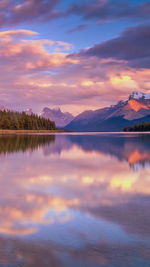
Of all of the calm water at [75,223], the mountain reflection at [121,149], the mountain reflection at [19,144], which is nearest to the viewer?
the calm water at [75,223]

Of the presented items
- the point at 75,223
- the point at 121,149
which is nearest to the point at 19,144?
the point at 121,149

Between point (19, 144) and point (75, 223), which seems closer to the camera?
point (75, 223)

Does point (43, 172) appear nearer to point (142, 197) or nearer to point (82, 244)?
point (142, 197)

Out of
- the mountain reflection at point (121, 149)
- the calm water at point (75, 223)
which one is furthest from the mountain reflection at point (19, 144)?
the calm water at point (75, 223)

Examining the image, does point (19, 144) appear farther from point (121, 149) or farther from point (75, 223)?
point (75, 223)

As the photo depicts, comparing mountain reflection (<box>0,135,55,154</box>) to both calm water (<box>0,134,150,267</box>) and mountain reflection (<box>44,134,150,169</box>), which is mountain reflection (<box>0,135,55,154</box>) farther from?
calm water (<box>0,134,150,267</box>)

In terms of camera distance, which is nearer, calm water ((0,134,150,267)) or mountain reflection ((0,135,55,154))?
calm water ((0,134,150,267))

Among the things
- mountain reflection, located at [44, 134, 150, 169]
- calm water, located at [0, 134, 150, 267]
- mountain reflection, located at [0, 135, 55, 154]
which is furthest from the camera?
mountain reflection, located at [0, 135, 55, 154]

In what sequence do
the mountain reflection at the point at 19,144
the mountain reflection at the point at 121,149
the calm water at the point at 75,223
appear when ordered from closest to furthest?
1. the calm water at the point at 75,223
2. the mountain reflection at the point at 121,149
3. the mountain reflection at the point at 19,144

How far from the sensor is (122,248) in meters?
5.71

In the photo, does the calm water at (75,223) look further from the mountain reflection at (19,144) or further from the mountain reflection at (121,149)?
the mountain reflection at (19,144)

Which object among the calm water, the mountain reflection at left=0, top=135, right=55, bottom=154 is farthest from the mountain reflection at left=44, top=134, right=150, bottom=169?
the calm water

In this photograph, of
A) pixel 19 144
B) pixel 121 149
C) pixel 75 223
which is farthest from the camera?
pixel 19 144

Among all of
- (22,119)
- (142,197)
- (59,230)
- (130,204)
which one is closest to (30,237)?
(59,230)
